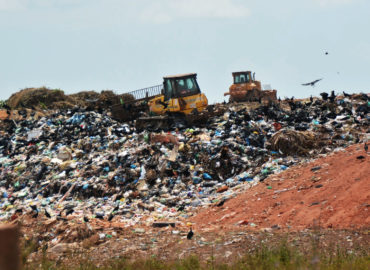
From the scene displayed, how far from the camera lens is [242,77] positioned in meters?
24.2

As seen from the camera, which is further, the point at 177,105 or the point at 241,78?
the point at 241,78

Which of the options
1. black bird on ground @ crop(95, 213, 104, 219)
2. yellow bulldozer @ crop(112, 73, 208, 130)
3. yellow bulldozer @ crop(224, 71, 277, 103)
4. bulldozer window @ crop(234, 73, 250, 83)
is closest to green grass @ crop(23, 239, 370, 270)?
black bird on ground @ crop(95, 213, 104, 219)

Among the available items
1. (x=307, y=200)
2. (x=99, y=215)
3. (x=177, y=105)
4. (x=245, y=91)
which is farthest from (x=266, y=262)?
(x=245, y=91)

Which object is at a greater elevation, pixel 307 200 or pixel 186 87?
pixel 186 87

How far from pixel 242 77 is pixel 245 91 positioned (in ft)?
3.32

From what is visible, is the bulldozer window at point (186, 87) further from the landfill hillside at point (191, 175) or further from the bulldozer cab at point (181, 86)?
the landfill hillside at point (191, 175)

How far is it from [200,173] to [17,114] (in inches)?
540

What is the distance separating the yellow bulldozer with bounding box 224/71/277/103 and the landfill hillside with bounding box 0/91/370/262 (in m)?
5.95

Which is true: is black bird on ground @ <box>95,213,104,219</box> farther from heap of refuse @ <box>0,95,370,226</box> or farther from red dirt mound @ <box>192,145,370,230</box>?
red dirt mound @ <box>192,145,370,230</box>

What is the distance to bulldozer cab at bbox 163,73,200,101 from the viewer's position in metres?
14.8

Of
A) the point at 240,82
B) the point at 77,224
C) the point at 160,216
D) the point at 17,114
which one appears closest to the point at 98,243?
the point at 77,224

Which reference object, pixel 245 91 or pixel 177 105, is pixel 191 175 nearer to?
pixel 177 105

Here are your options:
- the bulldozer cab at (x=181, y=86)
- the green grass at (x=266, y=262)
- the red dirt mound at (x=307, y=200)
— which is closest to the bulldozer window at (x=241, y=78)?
the bulldozer cab at (x=181, y=86)

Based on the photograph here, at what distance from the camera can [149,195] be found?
10.5m
